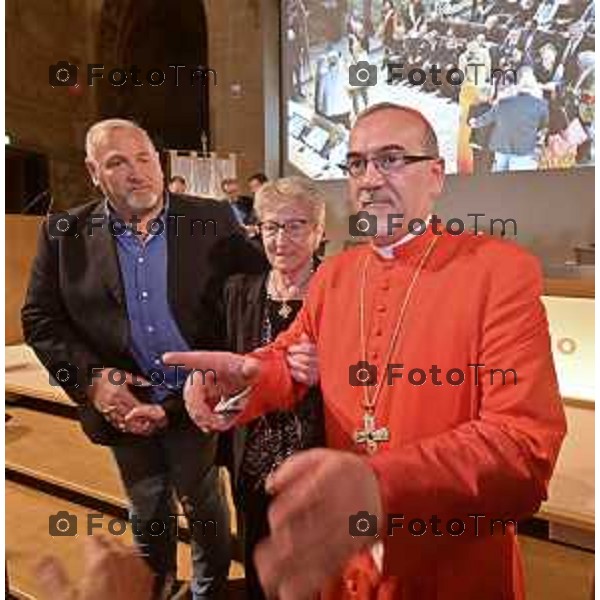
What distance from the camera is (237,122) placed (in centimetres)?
161

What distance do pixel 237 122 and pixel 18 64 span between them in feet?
4.29

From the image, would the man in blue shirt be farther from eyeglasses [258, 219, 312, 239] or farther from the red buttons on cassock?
the red buttons on cassock

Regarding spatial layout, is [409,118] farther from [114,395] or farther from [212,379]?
[114,395]

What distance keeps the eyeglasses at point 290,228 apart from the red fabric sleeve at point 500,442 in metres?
0.24

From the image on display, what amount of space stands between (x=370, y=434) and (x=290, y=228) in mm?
252

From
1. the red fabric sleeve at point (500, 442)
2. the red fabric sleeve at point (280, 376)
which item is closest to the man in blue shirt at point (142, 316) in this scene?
the red fabric sleeve at point (280, 376)

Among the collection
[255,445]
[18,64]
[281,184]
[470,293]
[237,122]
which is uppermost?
[18,64]

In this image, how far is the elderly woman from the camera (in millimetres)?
803

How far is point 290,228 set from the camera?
2.64ft

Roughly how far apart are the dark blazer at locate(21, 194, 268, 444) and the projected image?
0.50 feet

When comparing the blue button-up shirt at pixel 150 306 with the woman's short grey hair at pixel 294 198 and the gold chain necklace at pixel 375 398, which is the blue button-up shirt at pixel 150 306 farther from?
the gold chain necklace at pixel 375 398

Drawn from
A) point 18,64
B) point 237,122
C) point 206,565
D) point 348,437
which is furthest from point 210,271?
point 18,64

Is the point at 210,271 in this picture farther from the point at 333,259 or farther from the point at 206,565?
the point at 206,565

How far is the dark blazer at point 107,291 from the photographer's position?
0.90 metres
